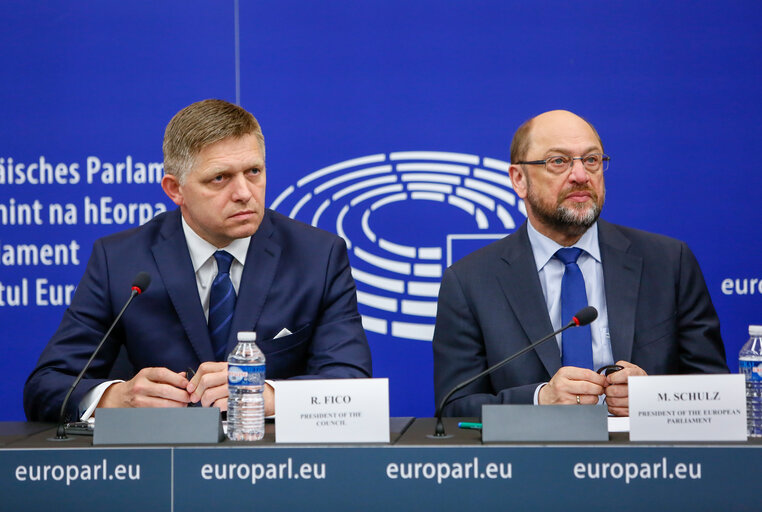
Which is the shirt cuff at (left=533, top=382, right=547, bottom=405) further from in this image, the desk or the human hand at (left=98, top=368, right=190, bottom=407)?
the human hand at (left=98, top=368, right=190, bottom=407)

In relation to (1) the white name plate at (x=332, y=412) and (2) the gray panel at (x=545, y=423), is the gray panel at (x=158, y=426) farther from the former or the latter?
(2) the gray panel at (x=545, y=423)

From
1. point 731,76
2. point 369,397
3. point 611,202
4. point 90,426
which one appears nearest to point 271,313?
point 90,426

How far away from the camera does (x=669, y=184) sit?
12.7 ft

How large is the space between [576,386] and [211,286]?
1.26 m

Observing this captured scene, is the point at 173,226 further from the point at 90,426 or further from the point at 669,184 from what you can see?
the point at 669,184

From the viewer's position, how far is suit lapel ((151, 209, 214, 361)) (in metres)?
2.87

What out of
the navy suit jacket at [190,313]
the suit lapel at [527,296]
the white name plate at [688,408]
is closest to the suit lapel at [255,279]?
the navy suit jacket at [190,313]

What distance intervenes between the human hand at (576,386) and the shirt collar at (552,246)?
26.8 inches

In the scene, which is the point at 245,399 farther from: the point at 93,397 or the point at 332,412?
the point at 93,397

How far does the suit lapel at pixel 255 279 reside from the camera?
2875mm

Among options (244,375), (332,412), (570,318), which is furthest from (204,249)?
(570,318)

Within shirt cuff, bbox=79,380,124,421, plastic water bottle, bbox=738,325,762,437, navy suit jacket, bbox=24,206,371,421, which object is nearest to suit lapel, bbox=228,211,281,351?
navy suit jacket, bbox=24,206,371,421

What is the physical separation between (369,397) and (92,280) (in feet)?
4.43

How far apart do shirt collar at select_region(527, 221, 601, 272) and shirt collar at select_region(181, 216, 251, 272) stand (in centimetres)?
100
